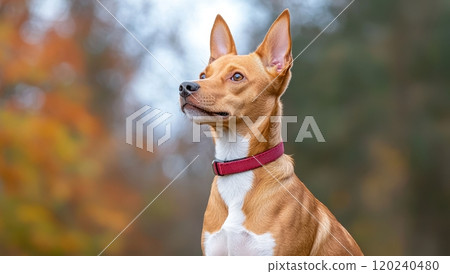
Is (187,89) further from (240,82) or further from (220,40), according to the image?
(220,40)

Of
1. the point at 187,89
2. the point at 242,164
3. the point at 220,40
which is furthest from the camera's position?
the point at 220,40

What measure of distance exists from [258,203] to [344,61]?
13.4 feet

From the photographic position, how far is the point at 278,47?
234 cm

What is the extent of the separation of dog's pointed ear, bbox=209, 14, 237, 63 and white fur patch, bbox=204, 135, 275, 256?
15.4 inches

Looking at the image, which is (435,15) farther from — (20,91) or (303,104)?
(20,91)

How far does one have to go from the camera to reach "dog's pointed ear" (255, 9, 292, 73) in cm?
228

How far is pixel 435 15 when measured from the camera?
586 centimetres

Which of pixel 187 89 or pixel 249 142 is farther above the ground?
pixel 187 89

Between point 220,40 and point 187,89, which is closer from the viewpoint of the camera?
point 187,89

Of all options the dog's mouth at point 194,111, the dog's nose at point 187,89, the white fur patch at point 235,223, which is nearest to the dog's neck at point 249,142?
the white fur patch at point 235,223

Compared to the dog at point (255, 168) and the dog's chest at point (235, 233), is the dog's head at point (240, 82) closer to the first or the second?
the dog at point (255, 168)

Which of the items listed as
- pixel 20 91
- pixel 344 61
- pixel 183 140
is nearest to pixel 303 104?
pixel 344 61

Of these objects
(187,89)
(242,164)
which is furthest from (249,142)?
(187,89)

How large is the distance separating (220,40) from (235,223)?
2.60 feet
